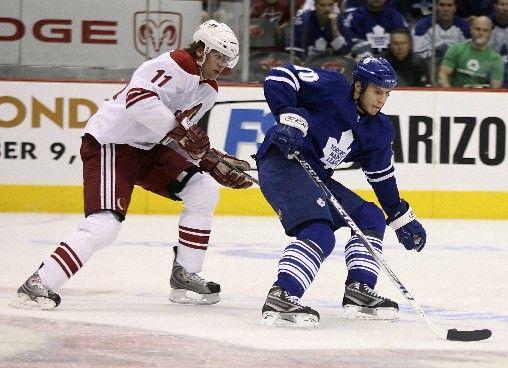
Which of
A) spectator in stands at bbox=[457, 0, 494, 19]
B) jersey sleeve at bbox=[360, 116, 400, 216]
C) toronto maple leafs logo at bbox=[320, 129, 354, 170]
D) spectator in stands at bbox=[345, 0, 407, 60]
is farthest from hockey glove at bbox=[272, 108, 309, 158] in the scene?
spectator in stands at bbox=[457, 0, 494, 19]

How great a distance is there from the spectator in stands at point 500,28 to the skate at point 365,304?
483 centimetres

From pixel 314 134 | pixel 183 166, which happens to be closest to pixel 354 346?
pixel 314 134

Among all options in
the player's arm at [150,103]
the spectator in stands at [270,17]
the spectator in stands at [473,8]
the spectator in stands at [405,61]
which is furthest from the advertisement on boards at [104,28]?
the player's arm at [150,103]

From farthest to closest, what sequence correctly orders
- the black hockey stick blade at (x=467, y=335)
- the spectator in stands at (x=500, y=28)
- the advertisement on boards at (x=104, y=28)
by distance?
the spectator in stands at (x=500, y=28), the advertisement on boards at (x=104, y=28), the black hockey stick blade at (x=467, y=335)

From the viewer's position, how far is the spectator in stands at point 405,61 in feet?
30.8

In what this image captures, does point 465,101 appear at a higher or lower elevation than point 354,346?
lower

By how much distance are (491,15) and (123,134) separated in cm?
509

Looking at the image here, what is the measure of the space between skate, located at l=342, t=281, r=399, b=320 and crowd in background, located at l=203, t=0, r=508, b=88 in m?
4.35

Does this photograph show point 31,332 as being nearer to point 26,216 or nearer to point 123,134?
point 123,134

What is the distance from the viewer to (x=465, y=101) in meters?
9.29

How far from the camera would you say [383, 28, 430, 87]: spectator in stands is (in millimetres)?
9383

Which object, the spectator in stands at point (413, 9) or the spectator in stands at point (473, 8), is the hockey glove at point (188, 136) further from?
the spectator in stands at point (473, 8)

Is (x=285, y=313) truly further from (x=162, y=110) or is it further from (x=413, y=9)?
(x=413, y=9)

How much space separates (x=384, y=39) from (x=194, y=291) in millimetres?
4469
